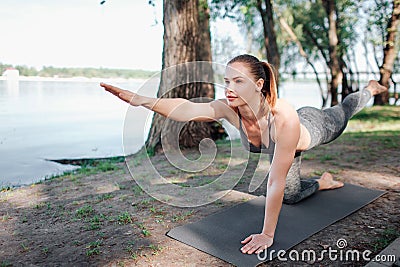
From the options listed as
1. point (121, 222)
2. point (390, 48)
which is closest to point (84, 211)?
point (121, 222)

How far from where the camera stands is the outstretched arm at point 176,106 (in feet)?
6.33

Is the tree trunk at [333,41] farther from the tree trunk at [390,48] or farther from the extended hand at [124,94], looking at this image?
the extended hand at [124,94]

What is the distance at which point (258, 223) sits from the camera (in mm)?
2373

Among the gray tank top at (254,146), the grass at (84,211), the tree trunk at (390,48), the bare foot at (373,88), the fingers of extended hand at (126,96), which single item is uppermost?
the tree trunk at (390,48)

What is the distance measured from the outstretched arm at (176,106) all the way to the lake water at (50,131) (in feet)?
0.46

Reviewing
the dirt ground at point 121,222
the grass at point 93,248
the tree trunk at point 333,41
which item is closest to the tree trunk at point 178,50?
the dirt ground at point 121,222

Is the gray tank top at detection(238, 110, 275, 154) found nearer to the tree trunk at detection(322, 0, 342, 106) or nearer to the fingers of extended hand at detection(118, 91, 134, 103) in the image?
the fingers of extended hand at detection(118, 91, 134, 103)

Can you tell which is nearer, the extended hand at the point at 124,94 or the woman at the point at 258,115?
the extended hand at the point at 124,94

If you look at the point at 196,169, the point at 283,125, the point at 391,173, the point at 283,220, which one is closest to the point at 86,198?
the point at 196,169

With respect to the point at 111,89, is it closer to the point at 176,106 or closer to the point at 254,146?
the point at 176,106

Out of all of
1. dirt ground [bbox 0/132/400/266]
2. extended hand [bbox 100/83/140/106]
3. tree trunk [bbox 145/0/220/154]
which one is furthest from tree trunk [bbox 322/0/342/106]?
extended hand [bbox 100/83/140/106]

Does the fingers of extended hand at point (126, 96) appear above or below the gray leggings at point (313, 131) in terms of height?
above

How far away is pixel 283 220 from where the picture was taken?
2428 mm

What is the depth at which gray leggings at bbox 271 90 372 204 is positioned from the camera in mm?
2594
